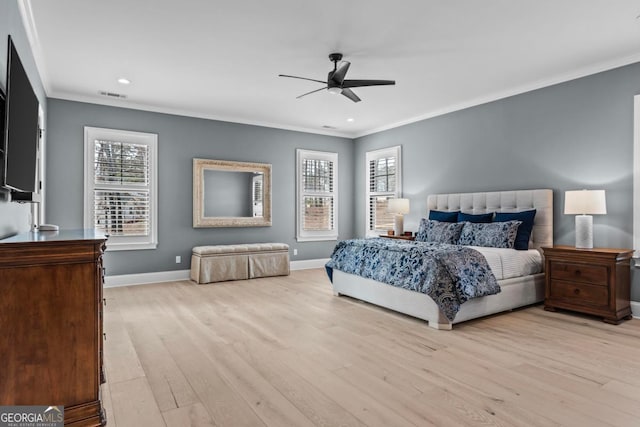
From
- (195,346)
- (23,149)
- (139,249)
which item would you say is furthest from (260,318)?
(139,249)

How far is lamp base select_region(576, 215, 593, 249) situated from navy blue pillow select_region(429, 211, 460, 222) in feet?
5.38

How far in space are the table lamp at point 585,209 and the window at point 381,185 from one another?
3114 millimetres

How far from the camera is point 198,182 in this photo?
623 cm

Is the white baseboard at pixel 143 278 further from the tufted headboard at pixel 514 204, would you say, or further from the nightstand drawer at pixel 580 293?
the nightstand drawer at pixel 580 293

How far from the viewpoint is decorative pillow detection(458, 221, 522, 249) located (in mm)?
4551

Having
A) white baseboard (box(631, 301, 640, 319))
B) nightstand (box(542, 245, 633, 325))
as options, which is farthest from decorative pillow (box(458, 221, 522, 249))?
white baseboard (box(631, 301, 640, 319))

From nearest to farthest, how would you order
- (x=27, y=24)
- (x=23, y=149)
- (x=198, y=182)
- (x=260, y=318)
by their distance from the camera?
(x=23, y=149), (x=27, y=24), (x=260, y=318), (x=198, y=182)

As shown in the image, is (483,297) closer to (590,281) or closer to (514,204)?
(590,281)

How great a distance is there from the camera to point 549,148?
186 inches

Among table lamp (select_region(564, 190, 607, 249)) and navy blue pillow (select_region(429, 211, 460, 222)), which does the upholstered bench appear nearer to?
navy blue pillow (select_region(429, 211, 460, 222))

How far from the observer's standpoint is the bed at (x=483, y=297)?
369cm

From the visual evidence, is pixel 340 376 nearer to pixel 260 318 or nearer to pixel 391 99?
pixel 260 318

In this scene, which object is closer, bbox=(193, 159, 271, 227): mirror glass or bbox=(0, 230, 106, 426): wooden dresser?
bbox=(0, 230, 106, 426): wooden dresser

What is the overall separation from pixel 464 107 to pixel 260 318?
14.1 ft
